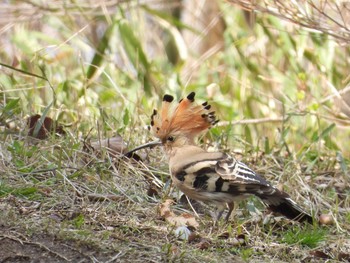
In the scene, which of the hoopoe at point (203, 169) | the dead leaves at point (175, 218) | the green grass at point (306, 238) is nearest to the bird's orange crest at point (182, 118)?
the hoopoe at point (203, 169)

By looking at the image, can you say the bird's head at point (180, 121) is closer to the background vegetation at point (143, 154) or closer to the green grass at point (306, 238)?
the background vegetation at point (143, 154)

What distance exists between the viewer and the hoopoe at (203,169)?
384 cm

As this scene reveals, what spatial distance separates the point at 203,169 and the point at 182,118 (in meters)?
0.37

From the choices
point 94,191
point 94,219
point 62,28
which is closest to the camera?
point 94,219

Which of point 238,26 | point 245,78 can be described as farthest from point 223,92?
point 238,26

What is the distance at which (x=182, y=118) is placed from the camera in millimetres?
4156

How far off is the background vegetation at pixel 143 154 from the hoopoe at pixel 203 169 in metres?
0.13

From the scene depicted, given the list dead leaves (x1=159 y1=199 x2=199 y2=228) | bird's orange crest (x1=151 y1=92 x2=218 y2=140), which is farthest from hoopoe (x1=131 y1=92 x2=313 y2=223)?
dead leaves (x1=159 y1=199 x2=199 y2=228)

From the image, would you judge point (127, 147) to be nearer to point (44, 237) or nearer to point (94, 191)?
point (94, 191)

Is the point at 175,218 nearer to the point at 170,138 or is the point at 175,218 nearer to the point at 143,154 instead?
the point at 170,138

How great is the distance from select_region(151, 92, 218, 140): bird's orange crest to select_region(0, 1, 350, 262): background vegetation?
29 cm

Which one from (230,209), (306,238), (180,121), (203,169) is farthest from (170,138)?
(306,238)

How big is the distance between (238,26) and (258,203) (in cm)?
417

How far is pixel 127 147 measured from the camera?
15.0ft
